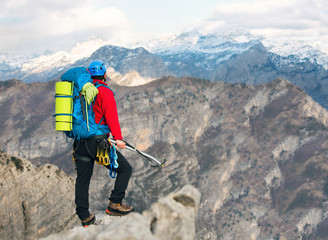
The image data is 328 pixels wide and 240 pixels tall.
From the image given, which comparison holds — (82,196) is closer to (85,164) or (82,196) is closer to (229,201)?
(85,164)

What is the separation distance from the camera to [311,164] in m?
196

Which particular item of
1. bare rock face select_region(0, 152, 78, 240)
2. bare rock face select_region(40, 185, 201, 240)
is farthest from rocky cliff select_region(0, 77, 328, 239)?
bare rock face select_region(40, 185, 201, 240)

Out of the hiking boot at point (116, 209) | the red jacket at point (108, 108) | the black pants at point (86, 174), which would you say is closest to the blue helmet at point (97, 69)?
the red jacket at point (108, 108)

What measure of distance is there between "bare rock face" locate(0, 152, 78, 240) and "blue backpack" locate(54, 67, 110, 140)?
43.1 metres

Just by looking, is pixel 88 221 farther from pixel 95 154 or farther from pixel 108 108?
pixel 108 108

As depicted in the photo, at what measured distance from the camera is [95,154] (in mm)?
11062

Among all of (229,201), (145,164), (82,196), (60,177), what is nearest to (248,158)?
(229,201)

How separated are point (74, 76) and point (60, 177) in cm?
5732

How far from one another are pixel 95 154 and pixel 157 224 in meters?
4.30

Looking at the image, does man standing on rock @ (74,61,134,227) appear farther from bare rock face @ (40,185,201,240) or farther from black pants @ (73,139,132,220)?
bare rock face @ (40,185,201,240)

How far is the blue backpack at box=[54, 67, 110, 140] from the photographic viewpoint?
10.4 meters

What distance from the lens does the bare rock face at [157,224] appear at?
6.61m

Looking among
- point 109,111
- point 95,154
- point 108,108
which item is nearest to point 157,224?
point 95,154

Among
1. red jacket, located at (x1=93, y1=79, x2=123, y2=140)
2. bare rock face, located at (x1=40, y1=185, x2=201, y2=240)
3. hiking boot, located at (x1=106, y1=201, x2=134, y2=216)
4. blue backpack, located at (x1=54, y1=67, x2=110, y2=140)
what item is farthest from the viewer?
hiking boot, located at (x1=106, y1=201, x2=134, y2=216)
